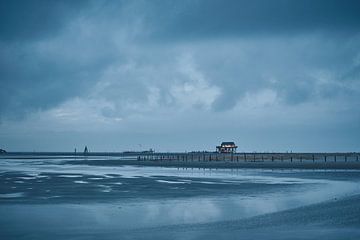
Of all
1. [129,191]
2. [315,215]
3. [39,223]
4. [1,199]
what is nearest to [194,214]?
[315,215]

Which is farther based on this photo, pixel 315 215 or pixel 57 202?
pixel 57 202

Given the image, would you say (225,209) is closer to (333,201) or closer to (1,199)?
(333,201)

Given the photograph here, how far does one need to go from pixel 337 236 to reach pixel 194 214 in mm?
6298

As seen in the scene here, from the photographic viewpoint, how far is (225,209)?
18156 millimetres

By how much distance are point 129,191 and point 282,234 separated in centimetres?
1480

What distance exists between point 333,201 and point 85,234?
13.2 meters

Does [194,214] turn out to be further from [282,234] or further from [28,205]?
[28,205]

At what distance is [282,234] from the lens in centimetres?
1268

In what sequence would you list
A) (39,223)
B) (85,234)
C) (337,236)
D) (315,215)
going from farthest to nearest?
(315,215)
(39,223)
(85,234)
(337,236)

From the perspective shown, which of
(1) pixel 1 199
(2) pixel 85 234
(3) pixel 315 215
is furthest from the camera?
(1) pixel 1 199

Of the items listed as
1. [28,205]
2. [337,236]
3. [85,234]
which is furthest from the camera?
[28,205]

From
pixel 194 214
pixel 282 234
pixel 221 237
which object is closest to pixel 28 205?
pixel 194 214

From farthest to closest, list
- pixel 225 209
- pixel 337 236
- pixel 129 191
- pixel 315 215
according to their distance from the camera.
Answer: pixel 129 191, pixel 225 209, pixel 315 215, pixel 337 236

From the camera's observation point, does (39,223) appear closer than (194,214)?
Yes
